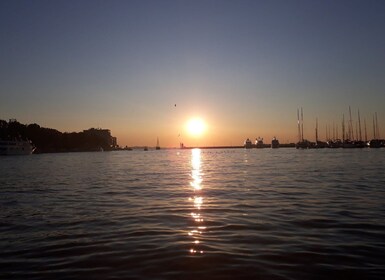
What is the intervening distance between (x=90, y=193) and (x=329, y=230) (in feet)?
58.5

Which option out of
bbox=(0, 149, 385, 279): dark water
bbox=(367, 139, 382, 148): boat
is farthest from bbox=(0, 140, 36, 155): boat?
bbox=(367, 139, 382, 148): boat

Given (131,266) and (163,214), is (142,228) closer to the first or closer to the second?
(163,214)

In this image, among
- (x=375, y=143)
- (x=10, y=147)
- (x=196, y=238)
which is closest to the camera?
(x=196, y=238)

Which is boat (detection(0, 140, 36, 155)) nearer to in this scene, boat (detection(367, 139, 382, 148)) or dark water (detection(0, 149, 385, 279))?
dark water (detection(0, 149, 385, 279))

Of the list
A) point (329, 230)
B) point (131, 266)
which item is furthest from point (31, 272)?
point (329, 230)

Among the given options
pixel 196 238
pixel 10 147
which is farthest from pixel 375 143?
pixel 196 238

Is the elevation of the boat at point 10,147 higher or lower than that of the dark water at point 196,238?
higher

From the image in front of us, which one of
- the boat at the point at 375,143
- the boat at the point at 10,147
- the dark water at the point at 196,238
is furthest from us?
the boat at the point at 10,147

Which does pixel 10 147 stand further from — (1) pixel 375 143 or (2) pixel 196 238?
(2) pixel 196 238

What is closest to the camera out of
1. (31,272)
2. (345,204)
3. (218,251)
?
(31,272)

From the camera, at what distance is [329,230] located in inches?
503

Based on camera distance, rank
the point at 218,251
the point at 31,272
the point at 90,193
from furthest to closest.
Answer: the point at 90,193 → the point at 218,251 → the point at 31,272

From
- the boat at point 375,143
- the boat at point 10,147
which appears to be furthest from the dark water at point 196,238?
the boat at point 10,147

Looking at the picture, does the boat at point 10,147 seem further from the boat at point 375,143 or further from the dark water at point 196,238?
the boat at point 375,143
